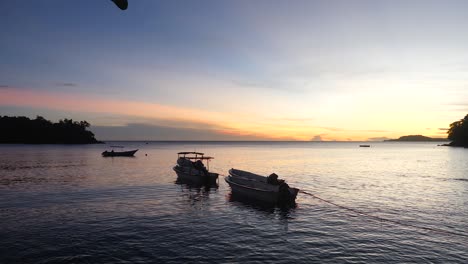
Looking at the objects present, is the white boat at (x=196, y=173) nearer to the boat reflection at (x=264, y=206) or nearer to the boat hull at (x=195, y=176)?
the boat hull at (x=195, y=176)

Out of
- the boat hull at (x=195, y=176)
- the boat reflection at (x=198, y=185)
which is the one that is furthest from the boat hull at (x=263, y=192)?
the boat hull at (x=195, y=176)

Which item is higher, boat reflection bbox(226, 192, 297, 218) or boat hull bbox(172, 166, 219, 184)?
boat hull bbox(172, 166, 219, 184)

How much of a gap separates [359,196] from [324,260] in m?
20.5

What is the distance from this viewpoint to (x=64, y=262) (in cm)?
1429

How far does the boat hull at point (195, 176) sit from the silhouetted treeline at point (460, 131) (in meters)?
192

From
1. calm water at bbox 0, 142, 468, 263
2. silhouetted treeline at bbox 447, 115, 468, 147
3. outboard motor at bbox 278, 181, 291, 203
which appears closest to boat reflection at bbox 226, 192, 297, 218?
calm water at bbox 0, 142, 468, 263

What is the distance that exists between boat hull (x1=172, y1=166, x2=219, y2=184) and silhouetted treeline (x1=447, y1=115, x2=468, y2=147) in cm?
19228

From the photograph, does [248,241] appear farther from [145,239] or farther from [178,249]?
[145,239]

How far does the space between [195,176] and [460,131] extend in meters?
199

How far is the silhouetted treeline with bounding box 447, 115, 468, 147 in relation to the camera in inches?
7047

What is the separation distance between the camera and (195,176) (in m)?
41.3

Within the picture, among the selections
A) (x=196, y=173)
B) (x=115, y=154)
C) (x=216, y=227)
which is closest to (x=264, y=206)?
(x=216, y=227)

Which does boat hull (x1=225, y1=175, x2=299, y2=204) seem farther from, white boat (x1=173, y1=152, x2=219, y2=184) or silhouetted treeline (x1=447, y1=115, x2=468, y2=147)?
silhouetted treeline (x1=447, y1=115, x2=468, y2=147)

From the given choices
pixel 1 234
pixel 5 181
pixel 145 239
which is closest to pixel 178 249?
pixel 145 239
